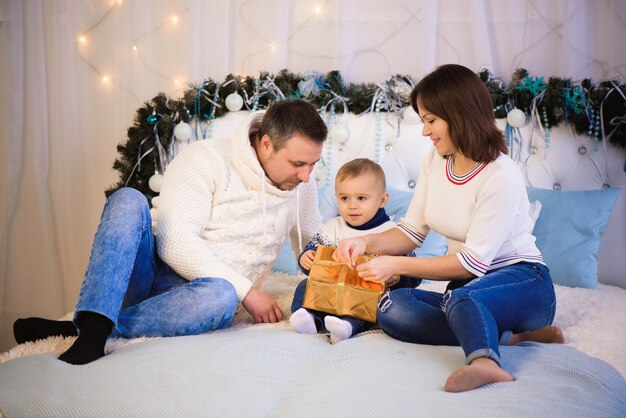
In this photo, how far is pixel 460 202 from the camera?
165 cm

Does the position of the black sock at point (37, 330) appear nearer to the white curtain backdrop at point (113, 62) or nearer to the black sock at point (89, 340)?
the black sock at point (89, 340)

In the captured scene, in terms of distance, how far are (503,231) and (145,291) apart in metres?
0.95

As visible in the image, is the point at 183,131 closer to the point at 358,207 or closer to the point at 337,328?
the point at 358,207

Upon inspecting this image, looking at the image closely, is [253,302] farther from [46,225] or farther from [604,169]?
[604,169]

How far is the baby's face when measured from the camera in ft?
6.61

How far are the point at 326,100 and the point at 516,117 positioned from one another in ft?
2.38

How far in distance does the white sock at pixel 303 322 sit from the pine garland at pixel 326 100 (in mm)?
1156

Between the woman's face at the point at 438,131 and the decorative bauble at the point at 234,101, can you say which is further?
the decorative bauble at the point at 234,101

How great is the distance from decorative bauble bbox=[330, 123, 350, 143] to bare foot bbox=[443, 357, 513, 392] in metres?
1.45

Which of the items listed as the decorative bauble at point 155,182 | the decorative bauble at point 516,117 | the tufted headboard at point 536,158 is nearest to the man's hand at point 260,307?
the tufted headboard at point 536,158

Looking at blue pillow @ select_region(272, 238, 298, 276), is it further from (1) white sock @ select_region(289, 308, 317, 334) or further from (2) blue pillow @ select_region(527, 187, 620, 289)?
(2) blue pillow @ select_region(527, 187, 620, 289)

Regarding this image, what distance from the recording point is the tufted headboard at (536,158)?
99.3 inches

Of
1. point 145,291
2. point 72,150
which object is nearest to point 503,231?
point 145,291

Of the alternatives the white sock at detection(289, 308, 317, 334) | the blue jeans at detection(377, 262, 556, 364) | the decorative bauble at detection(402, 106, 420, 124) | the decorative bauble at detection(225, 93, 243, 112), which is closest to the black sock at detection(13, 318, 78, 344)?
the white sock at detection(289, 308, 317, 334)
